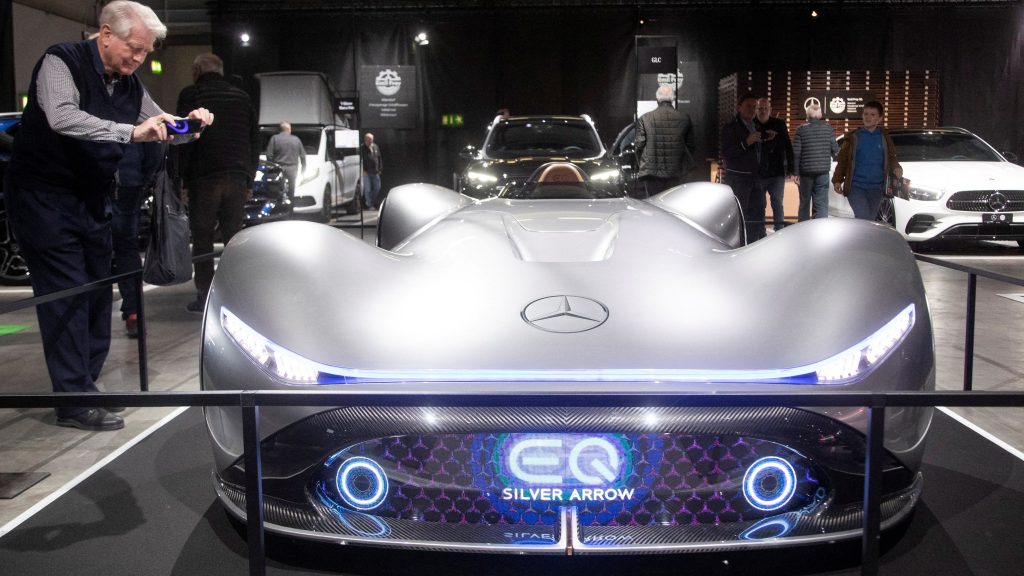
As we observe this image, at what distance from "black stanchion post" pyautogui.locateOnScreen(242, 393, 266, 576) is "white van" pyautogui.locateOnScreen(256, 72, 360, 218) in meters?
10.7

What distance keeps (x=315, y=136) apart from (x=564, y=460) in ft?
41.3

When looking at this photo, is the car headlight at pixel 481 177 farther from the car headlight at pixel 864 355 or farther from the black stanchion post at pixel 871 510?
the black stanchion post at pixel 871 510

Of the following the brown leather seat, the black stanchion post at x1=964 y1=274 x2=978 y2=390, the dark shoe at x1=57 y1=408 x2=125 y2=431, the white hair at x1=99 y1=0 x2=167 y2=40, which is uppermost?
the white hair at x1=99 y1=0 x2=167 y2=40

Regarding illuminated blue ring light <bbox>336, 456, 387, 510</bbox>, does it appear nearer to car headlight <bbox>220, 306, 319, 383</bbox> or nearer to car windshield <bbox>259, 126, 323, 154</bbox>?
car headlight <bbox>220, 306, 319, 383</bbox>

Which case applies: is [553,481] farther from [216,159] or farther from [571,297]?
[216,159]

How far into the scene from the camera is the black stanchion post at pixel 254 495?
1814 mm

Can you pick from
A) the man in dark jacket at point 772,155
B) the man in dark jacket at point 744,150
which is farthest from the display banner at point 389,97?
the man in dark jacket at point 772,155

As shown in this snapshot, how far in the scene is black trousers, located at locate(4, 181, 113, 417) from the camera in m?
3.55

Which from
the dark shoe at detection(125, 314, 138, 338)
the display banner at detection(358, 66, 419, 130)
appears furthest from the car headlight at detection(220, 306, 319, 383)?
the display banner at detection(358, 66, 419, 130)

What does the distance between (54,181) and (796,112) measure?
15924 millimetres

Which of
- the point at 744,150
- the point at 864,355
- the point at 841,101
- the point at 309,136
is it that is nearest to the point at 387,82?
the point at 309,136

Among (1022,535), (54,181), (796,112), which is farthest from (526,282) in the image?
(796,112)

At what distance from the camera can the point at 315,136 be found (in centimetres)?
1396

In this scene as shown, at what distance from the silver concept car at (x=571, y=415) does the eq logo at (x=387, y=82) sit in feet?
42.6
